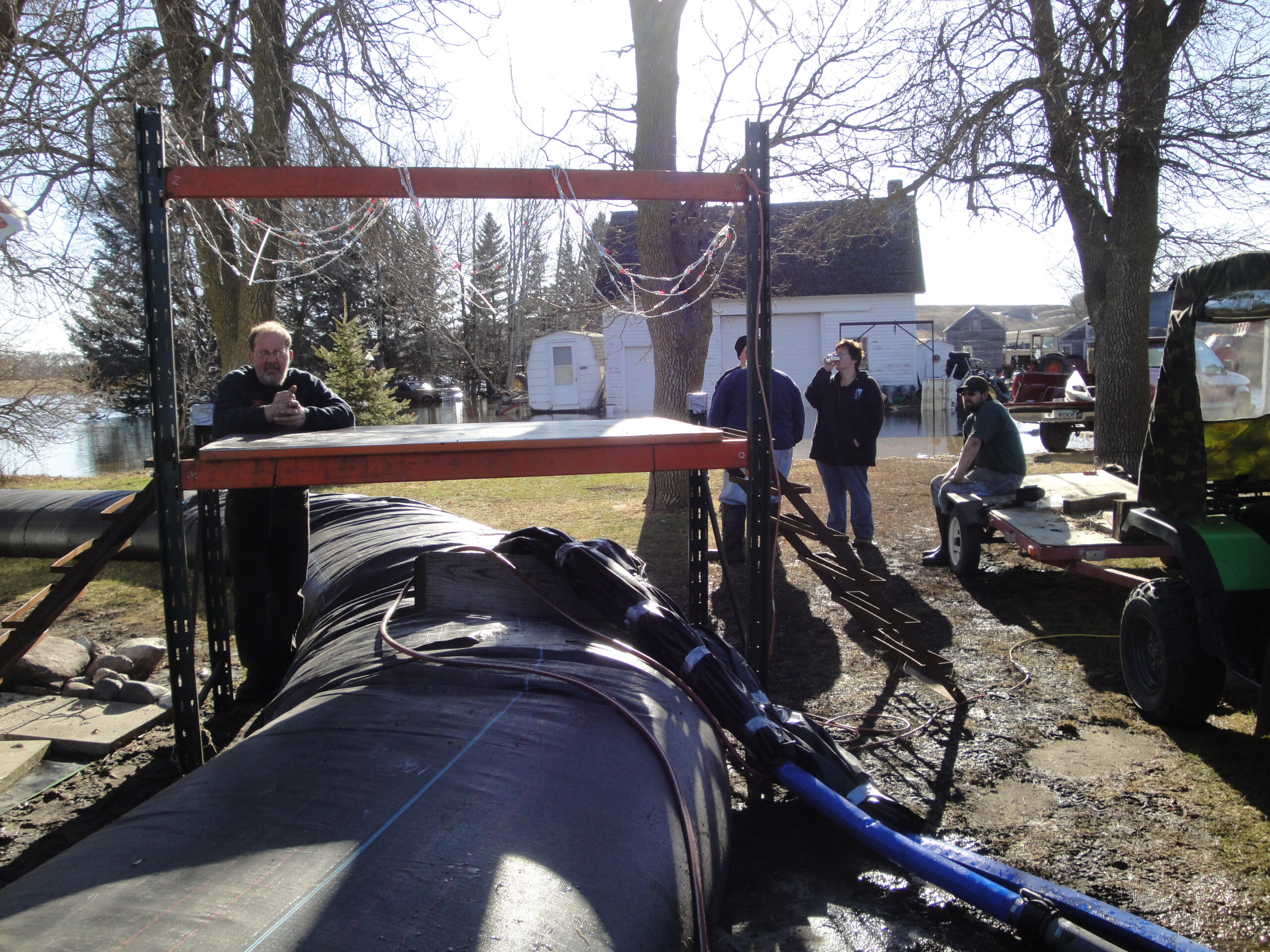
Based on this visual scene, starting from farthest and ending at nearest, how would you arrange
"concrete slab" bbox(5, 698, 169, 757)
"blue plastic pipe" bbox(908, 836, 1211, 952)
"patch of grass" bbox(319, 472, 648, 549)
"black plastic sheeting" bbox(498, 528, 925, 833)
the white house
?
1. the white house
2. "patch of grass" bbox(319, 472, 648, 549)
3. "concrete slab" bbox(5, 698, 169, 757)
4. "black plastic sheeting" bbox(498, 528, 925, 833)
5. "blue plastic pipe" bbox(908, 836, 1211, 952)

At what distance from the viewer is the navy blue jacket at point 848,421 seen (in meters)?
7.59

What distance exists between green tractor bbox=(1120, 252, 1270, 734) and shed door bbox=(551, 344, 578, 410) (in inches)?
1160

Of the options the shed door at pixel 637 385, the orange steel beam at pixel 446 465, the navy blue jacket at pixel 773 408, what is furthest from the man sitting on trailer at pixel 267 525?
the shed door at pixel 637 385

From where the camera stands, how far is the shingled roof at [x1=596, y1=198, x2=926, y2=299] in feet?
A: 37.5

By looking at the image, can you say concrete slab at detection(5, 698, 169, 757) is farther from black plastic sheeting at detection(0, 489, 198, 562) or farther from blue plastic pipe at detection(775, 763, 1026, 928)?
black plastic sheeting at detection(0, 489, 198, 562)

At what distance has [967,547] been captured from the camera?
271 inches

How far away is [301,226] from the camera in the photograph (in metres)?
9.17

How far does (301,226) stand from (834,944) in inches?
342

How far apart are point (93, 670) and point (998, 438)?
662cm

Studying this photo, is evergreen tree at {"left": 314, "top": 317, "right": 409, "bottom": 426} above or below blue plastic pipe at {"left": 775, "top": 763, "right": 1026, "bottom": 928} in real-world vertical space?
above

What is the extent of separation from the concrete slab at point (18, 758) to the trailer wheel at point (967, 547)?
6.01 meters

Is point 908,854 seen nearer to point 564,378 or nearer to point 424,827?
point 424,827

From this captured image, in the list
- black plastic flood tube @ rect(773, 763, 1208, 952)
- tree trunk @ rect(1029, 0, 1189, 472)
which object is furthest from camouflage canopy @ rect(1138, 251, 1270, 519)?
tree trunk @ rect(1029, 0, 1189, 472)

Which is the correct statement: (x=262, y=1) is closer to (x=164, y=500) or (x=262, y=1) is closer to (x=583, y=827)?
(x=164, y=500)
